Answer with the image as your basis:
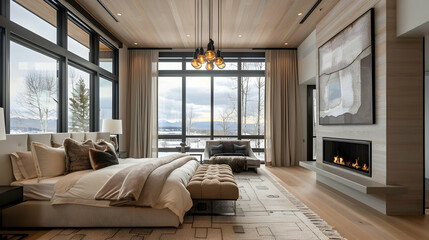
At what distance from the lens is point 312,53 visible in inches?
232

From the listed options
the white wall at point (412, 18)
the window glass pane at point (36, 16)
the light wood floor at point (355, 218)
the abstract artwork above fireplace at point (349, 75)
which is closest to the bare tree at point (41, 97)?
the window glass pane at point (36, 16)

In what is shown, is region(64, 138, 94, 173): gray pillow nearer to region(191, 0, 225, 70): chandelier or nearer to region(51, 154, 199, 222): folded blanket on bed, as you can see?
region(51, 154, 199, 222): folded blanket on bed

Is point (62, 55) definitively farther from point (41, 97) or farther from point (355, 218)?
point (355, 218)

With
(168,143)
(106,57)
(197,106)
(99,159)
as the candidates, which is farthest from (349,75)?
(106,57)

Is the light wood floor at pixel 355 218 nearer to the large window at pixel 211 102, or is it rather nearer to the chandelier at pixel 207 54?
the chandelier at pixel 207 54

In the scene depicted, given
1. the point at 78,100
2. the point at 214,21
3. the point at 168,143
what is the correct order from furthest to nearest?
the point at 168,143, the point at 214,21, the point at 78,100

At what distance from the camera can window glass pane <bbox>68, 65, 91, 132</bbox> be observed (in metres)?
4.54

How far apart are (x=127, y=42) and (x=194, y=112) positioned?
8.29 feet

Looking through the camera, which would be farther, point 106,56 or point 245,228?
point 106,56

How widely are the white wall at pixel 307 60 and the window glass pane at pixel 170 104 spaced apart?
3.29 metres

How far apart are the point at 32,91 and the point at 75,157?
3.98ft

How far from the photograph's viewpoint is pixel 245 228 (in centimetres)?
268

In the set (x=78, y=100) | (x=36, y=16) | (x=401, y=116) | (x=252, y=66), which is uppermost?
(x=252, y=66)

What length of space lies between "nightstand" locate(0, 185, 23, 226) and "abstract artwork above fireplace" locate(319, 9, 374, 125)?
158 inches
